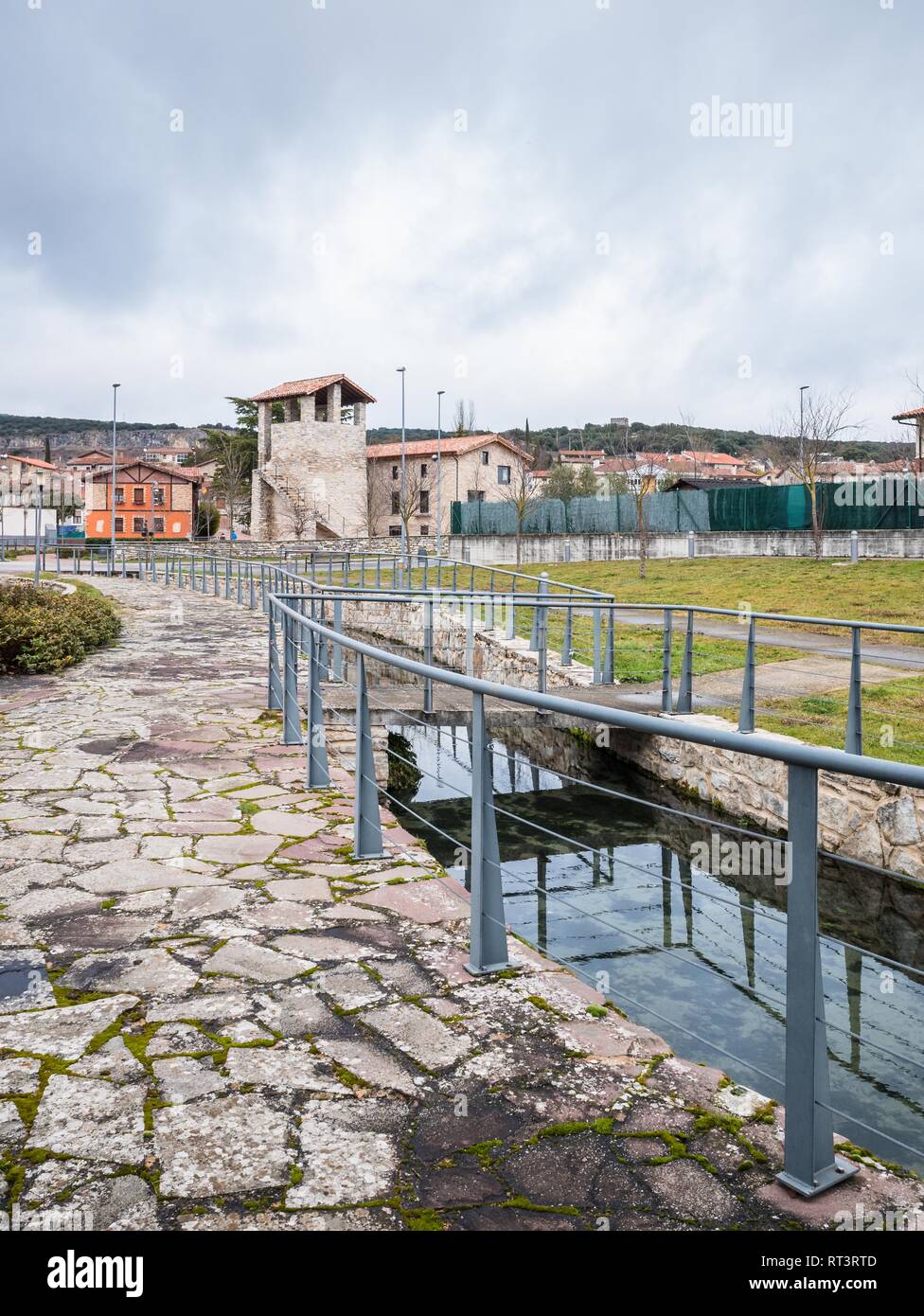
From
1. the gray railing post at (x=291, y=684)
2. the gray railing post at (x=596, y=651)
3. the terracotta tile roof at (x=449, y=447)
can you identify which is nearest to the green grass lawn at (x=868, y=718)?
the gray railing post at (x=596, y=651)

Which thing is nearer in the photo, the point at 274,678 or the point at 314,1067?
the point at 314,1067

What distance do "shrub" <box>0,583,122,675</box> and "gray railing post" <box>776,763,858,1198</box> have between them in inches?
398

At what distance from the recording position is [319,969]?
Result: 342cm

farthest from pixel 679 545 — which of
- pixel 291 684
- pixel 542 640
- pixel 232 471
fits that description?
pixel 232 471

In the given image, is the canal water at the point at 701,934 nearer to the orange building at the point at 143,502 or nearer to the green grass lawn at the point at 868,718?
the green grass lawn at the point at 868,718

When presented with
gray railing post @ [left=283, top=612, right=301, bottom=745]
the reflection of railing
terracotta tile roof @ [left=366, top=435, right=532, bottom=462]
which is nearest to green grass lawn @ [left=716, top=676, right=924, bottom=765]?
gray railing post @ [left=283, top=612, right=301, bottom=745]

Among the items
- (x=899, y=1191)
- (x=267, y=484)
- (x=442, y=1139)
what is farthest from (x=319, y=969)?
(x=267, y=484)

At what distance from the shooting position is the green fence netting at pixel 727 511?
30.1 meters

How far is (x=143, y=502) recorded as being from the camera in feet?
226

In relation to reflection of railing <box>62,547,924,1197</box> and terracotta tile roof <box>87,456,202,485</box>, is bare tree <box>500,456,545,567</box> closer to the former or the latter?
terracotta tile roof <box>87,456,202,485</box>

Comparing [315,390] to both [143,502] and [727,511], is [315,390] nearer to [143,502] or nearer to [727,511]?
[143,502]

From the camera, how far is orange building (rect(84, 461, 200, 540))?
6781cm

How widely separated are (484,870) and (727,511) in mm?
34403
